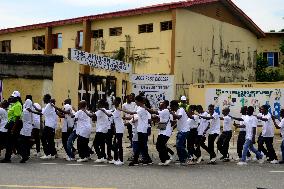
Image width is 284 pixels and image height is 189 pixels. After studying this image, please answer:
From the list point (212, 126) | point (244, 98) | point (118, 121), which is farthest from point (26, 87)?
point (244, 98)

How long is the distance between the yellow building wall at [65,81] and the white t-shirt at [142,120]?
7.32 meters

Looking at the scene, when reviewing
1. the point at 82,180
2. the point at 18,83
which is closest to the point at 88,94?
the point at 18,83

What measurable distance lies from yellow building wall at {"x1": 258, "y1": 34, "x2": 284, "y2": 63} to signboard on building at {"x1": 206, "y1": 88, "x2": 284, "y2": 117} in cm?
1692

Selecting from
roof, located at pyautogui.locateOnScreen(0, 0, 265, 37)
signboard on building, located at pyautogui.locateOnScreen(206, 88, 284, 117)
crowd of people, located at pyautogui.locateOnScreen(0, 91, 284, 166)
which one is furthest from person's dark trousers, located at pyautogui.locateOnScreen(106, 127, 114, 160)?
roof, located at pyautogui.locateOnScreen(0, 0, 265, 37)

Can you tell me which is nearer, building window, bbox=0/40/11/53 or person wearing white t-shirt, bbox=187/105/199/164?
person wearing white t-shirt, bbox=187/105/199/164

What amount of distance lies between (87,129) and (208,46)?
1793 cm

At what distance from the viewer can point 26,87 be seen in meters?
17.8

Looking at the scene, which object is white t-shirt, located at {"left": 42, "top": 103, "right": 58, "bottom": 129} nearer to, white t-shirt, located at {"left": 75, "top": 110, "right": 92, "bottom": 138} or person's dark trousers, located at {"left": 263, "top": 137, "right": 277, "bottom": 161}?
white t-shirt, located at {"left": 75, "top": 110, "right": 92, "bottom": 138}

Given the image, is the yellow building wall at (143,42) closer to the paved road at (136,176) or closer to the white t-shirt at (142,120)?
the white t-shirt at (142,120)

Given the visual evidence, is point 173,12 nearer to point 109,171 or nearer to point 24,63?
point 24,63

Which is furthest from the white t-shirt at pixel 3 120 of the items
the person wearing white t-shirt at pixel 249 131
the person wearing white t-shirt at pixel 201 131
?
the person wearing white t-shirt at pixel 249 131

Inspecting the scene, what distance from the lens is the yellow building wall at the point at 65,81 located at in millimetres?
18344

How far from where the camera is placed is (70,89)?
19.0 metres

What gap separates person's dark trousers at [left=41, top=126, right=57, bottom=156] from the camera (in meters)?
12.5
